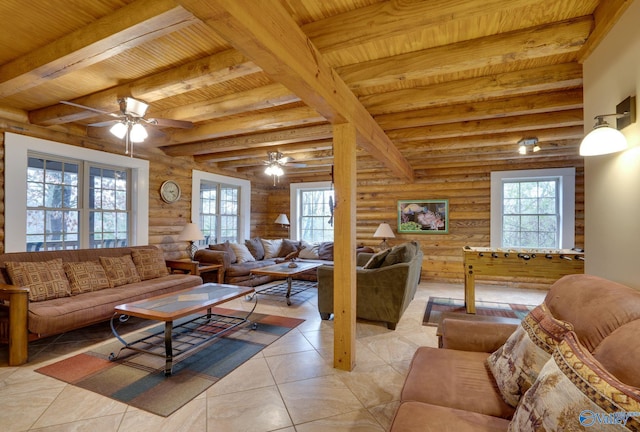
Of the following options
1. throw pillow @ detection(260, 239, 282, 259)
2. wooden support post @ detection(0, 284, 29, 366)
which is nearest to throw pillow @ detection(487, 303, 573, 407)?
wooden support post @ detection(0, 284, 29, 366)

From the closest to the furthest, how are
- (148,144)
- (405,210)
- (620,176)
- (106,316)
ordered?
1. (620,176)
2. (106,316)
3. (148,144)
4. (405,210)

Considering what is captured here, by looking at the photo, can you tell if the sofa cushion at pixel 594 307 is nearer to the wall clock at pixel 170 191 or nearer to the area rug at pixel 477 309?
the area rug at pixel 477 309

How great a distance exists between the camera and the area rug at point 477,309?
13.3 ft

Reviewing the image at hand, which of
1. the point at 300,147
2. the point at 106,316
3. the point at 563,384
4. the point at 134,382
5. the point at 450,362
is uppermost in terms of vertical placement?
the point at 300,147

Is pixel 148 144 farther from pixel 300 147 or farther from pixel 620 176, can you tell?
pixel 620 176

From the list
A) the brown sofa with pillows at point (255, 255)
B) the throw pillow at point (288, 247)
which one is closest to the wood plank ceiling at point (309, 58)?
the brown sofa with pillows at point (255, 255)

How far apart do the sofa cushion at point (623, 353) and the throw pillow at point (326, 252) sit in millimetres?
5358

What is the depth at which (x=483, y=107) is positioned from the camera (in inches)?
130

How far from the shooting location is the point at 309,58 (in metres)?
1.96

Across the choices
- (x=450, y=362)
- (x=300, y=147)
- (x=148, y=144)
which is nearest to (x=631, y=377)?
(x=450, y=362)

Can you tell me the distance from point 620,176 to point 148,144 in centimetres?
535

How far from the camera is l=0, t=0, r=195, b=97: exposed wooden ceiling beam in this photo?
69.2 inches

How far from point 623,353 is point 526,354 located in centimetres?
45

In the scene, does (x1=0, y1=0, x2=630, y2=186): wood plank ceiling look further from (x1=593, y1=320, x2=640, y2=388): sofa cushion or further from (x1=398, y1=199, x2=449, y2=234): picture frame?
(x1=398, y1=199, x2=449, y2=234): picture frame
